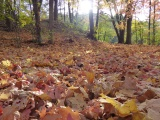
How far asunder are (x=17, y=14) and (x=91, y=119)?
975cm

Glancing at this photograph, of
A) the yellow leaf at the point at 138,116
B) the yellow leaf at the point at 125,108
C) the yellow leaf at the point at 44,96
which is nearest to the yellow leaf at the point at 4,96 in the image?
the yellow leaf at the point at 44,96

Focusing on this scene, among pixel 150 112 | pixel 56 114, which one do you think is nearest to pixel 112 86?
pixel 150 112

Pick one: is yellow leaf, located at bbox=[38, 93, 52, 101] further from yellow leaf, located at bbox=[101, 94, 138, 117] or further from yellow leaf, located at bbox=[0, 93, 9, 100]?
yellow leaf, located at bbox=[101, 94, 138, 117]

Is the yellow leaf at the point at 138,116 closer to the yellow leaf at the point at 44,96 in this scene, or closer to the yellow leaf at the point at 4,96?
the yellow leaf at the point at 44,96

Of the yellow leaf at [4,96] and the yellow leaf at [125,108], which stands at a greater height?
the yellow leaf at [125,108]

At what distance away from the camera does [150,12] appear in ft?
79.7

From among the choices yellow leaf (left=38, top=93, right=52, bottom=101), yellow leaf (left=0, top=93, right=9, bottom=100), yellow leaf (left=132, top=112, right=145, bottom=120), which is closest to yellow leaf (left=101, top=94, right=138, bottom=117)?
yellow leaf (left=132, top=112, right=145, bottom=120)

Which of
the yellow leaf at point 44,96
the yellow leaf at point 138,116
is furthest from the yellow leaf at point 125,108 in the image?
the yellow leaf at point 44,96

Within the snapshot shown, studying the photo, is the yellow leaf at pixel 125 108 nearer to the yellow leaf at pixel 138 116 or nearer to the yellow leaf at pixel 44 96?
the yellow leaf at pixel 138 116

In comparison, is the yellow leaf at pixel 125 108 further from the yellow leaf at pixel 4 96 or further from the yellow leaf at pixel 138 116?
the yellow leaf at pixel 4 96

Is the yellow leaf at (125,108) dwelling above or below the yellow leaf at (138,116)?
above

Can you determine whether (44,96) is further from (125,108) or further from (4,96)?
(125,108)

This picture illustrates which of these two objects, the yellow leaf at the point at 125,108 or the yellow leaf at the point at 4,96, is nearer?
the yellow leaf at the point at 125,108

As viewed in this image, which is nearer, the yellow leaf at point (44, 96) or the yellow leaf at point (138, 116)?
the yellow leaf at point (138, 116)
